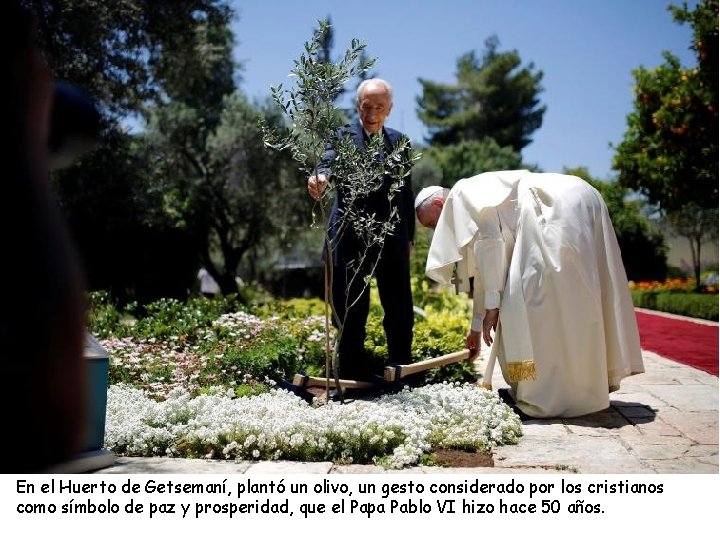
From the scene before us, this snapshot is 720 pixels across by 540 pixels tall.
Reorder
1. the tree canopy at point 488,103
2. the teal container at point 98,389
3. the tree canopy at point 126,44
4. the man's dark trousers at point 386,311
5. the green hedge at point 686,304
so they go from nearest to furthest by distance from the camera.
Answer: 1. the teal container at point 98,389
2. the man's dark trousers at point 386,311
3. the tree canopy at point 126,44
4. the green hedge at point 686,304
5. the tree canopy at point 488,103

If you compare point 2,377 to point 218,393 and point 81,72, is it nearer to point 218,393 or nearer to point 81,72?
point 218,393

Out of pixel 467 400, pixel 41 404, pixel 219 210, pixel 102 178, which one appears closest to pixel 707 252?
pixel 219 210

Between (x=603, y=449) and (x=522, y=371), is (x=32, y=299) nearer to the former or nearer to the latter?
(x=603, y=449)

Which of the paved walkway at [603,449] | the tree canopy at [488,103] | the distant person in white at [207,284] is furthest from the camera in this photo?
the tree canopy at [488,103]

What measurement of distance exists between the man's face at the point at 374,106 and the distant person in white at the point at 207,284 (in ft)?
57.2

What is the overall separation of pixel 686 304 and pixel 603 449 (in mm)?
12204

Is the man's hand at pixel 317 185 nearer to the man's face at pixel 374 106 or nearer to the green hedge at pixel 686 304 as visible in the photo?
the man's face at pixel 374 106

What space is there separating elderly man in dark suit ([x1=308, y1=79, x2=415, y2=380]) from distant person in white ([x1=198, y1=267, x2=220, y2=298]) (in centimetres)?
1712

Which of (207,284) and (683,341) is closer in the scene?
(683,341)

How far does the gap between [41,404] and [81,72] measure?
12267mm

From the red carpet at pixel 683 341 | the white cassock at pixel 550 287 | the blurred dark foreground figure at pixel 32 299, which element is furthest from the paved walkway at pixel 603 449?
the blurred dark foreground figure at pixel 32 299

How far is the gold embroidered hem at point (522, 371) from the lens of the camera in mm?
4332

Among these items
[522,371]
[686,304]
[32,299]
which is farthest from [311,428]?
[686,304]

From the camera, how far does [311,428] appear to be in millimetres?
3678
